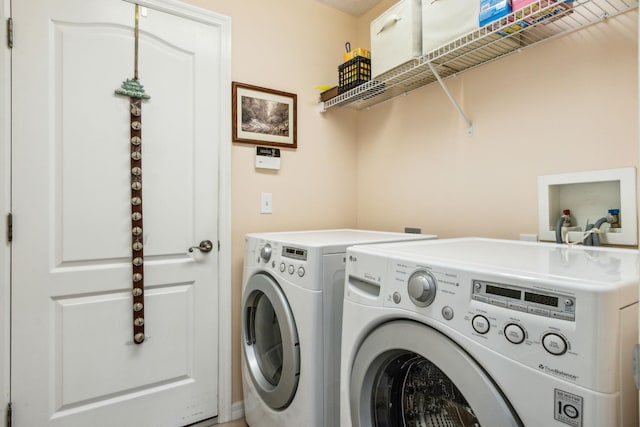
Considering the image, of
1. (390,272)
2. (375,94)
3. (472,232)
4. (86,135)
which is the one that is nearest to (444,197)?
(472,232)

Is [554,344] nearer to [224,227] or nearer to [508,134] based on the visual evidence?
[508,134]

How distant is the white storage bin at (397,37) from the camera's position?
1525 mm

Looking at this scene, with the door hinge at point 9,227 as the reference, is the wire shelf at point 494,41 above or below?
above

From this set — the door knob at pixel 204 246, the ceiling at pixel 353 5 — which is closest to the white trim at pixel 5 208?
the door knob at pixel 204 246

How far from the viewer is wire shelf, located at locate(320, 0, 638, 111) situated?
1.15 m

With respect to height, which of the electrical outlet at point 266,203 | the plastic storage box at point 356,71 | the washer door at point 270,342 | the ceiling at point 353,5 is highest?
the ceiling at point 353,5

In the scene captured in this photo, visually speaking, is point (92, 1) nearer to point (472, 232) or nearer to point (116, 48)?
point (116, 48)

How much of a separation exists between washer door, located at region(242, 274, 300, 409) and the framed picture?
31.8 inches

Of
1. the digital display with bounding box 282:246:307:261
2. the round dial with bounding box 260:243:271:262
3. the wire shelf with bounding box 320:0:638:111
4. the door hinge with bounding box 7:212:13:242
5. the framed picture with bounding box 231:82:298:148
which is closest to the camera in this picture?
the wire shelf with bounding box 320:0:638:111

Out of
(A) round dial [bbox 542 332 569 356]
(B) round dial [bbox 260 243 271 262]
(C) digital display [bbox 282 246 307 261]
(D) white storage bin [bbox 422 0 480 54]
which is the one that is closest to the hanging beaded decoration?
(B) round dial [bbox 260 243 271 262]

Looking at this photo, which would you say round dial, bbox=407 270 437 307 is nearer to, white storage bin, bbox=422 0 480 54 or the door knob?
white storage bin, bbox=422 0 480 54

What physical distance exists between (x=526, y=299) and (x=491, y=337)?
0.10 metres

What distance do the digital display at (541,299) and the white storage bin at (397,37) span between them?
1221mm

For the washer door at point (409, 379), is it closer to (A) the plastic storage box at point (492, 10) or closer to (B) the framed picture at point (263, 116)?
(A) the plastic storage box at point (492, 10)
